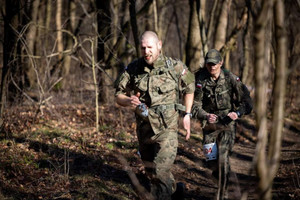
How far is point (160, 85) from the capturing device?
468 cm

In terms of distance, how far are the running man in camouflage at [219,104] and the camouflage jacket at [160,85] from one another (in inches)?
22.3

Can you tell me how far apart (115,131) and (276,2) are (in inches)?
263

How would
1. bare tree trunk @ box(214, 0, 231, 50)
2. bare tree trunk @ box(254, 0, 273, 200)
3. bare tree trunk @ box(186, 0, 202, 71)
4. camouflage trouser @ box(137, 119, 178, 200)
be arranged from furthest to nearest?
bare tree trunk @ box(214, 0, 231, 50), bare tree trunk @ box(186, 0, 202, 71), camouflage trouser @ box(137, 119, 178, 200), bare tree trunk @ box(254, 0, 273, 200)

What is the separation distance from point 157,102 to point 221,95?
1113 mm

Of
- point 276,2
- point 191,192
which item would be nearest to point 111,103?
point 191,192

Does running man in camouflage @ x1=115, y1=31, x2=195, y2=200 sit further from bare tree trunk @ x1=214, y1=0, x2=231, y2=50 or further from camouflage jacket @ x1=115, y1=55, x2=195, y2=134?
bare tree trunk @ x1=214, y1=0, x2=231, y2=50

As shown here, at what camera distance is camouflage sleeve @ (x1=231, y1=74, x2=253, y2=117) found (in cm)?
520

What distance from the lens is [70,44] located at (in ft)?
50.9

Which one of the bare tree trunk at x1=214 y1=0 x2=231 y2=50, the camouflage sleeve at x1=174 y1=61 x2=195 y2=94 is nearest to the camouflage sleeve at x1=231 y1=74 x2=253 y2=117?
the camouflage sleeve at x1=174 y1=61 x2=195 y2=94

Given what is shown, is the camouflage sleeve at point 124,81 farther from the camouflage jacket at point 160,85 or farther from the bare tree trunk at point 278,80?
the bare tree trunk at point 278,80

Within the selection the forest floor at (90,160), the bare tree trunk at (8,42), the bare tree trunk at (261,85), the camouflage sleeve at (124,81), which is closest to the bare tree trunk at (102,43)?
the forest floor at (90,160)

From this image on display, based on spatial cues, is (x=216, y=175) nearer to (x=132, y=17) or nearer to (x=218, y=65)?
(x=218, y=65)

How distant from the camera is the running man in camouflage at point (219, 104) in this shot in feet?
17.0

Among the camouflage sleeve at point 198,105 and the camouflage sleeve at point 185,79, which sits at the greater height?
the camouflage sleeve at point 185,79
